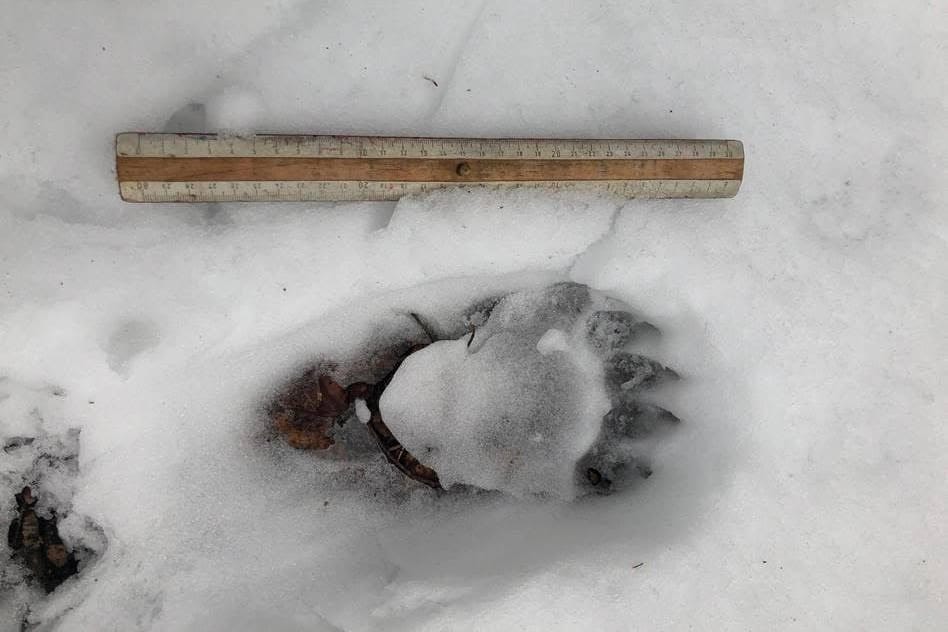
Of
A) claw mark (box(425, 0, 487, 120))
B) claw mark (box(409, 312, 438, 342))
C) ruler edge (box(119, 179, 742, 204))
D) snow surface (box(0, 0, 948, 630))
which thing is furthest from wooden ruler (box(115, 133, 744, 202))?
claw mark (box(409, 312, 438, 342))

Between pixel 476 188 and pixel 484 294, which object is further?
pixel 484 294

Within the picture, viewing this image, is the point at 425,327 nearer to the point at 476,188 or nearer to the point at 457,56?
the point at 476,188

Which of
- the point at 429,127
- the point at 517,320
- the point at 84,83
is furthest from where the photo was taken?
the point at 517,320

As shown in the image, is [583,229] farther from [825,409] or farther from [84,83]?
[84,83]

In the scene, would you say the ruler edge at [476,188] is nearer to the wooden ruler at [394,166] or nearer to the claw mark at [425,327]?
the wooden ruler at [394,166]

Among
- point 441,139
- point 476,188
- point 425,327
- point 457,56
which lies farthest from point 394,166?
point 425,327

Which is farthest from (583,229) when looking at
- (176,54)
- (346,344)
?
(176,54)
